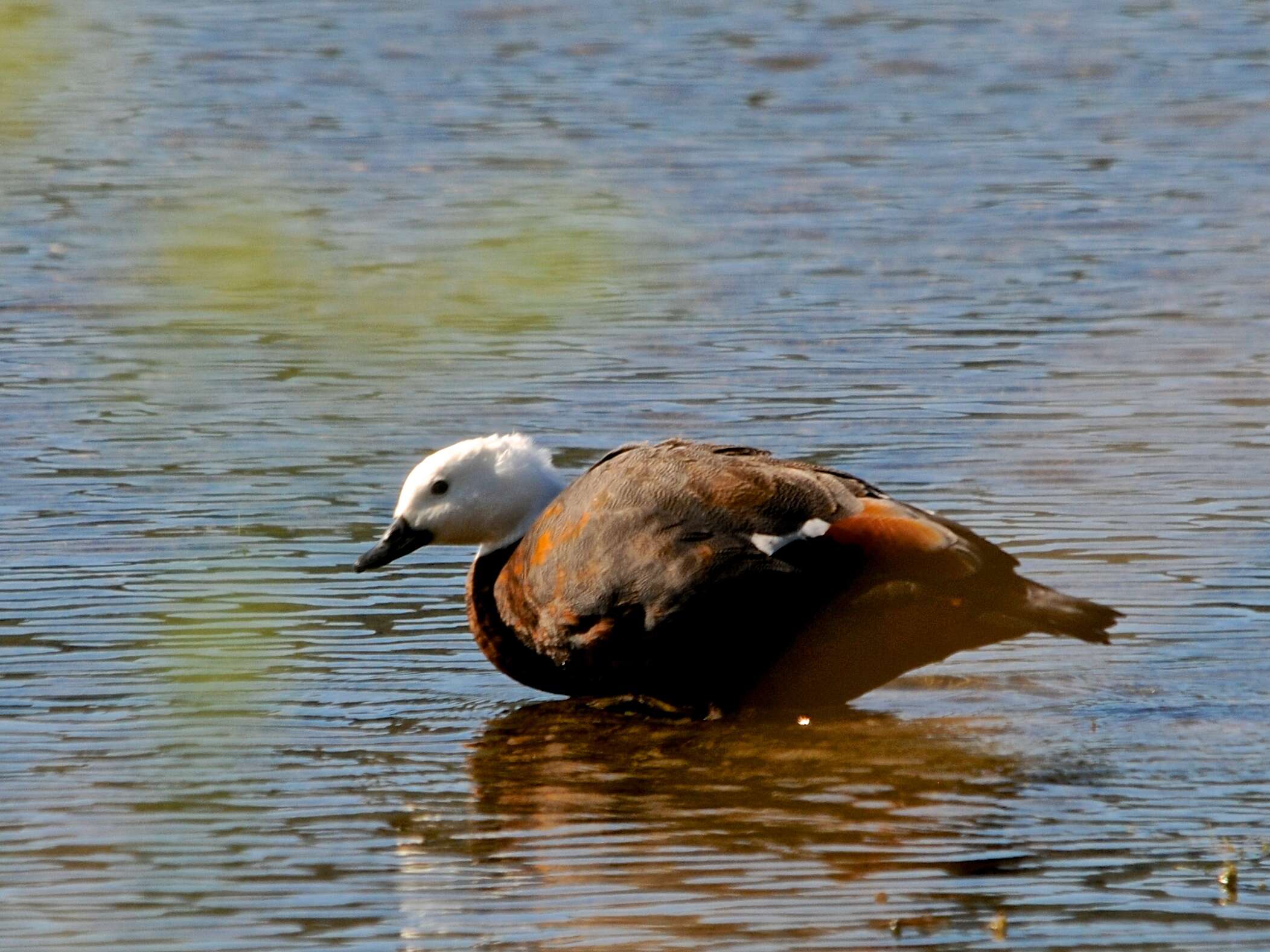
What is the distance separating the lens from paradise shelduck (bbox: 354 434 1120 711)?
603 centimetres

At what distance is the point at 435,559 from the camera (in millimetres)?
7867

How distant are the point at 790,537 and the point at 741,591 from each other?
190 mm

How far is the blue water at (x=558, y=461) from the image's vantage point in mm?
3010

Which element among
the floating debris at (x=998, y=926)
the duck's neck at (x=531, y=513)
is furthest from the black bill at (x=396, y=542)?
the floating debris at (x=998, y=926)

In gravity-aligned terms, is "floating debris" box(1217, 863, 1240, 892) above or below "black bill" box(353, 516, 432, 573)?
above

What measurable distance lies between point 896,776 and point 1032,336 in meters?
4.80

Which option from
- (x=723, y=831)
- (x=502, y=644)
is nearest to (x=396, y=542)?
(x=502, y=644)

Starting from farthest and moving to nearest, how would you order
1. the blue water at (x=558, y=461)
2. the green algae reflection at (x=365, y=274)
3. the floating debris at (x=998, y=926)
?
1. the floating debris at (x=998, y=926)
2. the blue water at (x=558, y=461)
3. the green algae reflection at (x=365, y=274)

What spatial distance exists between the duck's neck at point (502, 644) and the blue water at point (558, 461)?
0.15m

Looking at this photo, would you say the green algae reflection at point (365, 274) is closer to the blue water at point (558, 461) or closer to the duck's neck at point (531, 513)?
the blue water at point (558, 461)

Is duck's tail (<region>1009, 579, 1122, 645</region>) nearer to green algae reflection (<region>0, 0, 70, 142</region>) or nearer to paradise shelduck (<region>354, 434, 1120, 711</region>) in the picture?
paradise shelduck (<region>354, 434, 1120, 711</region>)

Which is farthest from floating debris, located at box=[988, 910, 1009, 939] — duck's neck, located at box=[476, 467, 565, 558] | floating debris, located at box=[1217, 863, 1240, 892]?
duck's neck, located at box=[476, 467, 565, 558]

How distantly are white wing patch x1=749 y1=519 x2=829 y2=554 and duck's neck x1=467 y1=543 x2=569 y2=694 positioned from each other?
28.7 inches

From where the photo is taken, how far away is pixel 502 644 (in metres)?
6.56
